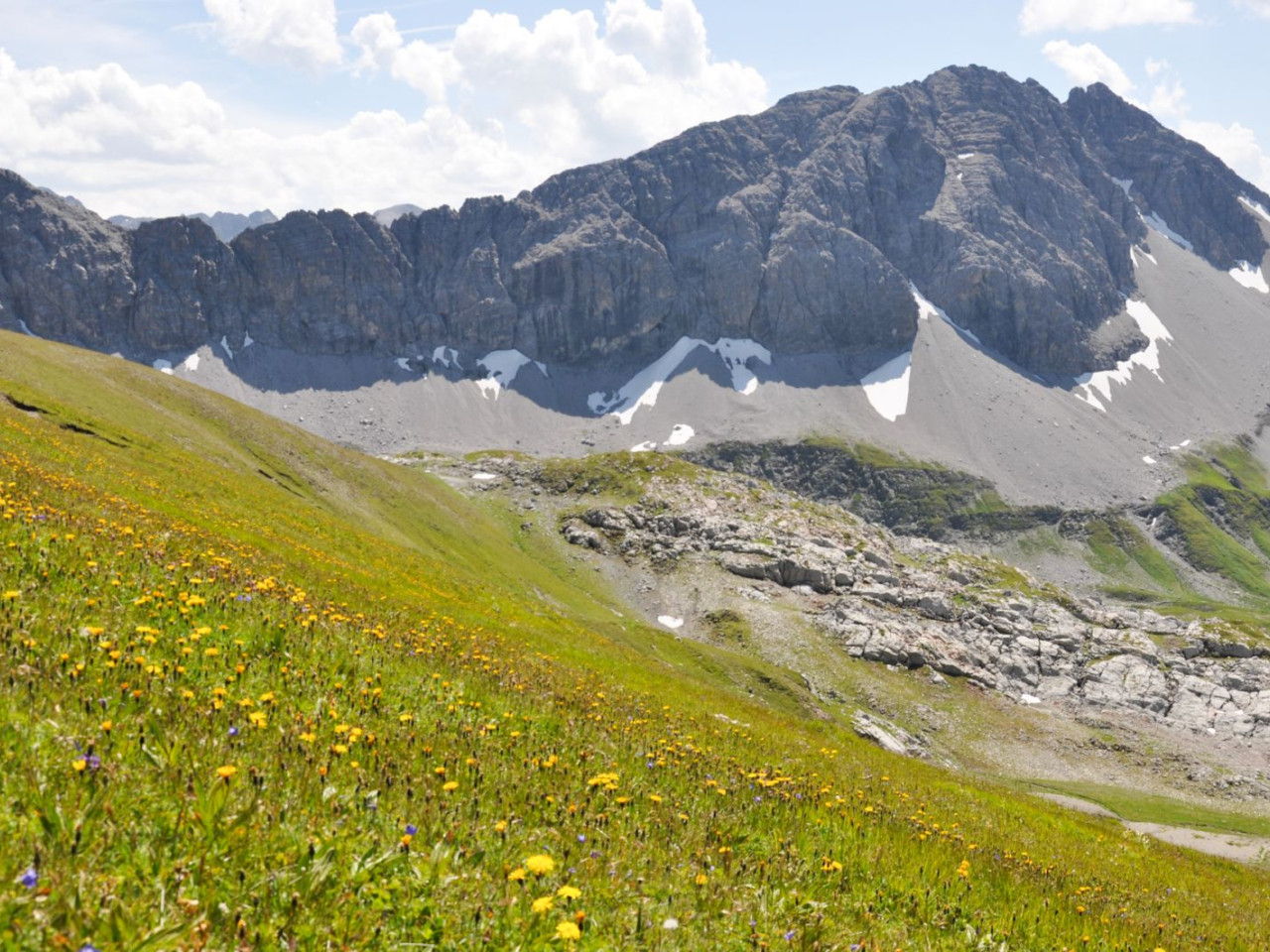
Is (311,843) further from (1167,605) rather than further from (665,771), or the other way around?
Answer: (1167,605)

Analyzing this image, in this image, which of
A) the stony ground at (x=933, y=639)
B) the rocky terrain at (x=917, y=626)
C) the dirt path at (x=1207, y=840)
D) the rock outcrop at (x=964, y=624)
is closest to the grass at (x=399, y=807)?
the dirt path at (x=1207, y=840)

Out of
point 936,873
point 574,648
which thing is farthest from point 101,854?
point 574,648

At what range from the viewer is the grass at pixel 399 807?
433 cm

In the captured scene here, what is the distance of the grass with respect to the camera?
433cm

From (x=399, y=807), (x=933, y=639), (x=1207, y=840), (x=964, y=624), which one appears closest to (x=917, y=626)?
(x=933, y=639)

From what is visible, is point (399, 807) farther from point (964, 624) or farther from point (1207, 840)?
point (964, 624)

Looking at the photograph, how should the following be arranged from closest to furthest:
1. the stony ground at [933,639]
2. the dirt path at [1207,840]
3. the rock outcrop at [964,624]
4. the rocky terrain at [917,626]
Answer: the dirt path at [1207,840]
the stony ground at [933,639]
the rocky terrain at [917,626]
the rock outcrop at [964,624]

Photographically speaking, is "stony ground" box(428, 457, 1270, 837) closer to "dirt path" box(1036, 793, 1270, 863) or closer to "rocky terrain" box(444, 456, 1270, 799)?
"rocky terrain" box(444, 456, 1270, 799)

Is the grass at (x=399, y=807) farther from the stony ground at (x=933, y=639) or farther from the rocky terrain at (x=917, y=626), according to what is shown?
the stony ground at (x=933, y=639)

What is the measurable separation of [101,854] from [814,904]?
5.53m

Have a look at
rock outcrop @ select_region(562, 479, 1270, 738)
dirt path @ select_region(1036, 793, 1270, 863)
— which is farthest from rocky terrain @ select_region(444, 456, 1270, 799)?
dirt path @ select_region(1036, 793, 1270, 863)

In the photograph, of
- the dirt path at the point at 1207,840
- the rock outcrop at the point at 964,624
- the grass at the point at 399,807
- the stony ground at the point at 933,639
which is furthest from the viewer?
the rock outcrop at the point at 964,624

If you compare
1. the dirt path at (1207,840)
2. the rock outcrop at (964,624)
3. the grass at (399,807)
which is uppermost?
the grass at (399,807)

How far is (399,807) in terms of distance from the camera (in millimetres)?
5930
